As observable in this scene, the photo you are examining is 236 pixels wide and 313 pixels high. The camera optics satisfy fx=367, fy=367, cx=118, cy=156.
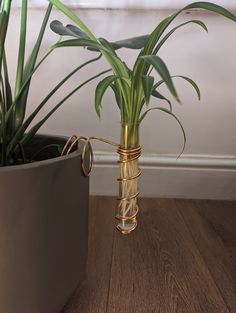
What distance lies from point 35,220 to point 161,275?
Result: 32 cm

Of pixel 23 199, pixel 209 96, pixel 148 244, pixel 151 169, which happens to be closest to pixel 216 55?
pixel 209 96

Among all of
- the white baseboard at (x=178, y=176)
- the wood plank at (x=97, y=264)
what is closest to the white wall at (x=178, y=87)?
the white baseboard at (x=178, y=176)

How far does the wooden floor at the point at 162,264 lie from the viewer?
0.59m

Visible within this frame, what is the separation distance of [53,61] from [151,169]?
0.45 m

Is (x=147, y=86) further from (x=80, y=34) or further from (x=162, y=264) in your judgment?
(x=162, y=264)

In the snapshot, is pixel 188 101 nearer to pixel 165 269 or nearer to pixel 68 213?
pixel 165 269

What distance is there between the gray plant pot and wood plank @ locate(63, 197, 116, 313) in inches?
2.7

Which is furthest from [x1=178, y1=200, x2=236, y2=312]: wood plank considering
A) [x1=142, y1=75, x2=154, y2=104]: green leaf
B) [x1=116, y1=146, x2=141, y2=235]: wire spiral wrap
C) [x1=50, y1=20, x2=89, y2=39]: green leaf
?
[x1=50, y1=20, x2=89, y2=39]: green leaf

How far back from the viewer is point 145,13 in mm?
1062

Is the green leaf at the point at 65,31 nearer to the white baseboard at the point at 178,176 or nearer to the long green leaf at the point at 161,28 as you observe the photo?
the long green leaf at the point at 161,28

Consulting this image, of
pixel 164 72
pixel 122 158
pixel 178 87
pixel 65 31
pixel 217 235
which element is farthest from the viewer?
pixel 178 87

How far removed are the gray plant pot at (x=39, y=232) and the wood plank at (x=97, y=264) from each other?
68mm

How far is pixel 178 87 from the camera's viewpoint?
3.64 feet

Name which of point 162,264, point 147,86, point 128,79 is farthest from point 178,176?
point 147,86
